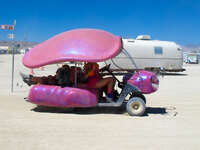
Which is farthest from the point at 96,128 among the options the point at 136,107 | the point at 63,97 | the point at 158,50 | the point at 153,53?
the point at 158,50

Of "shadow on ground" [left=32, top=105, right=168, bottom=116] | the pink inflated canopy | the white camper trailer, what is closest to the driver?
"shadow on ground" [left=32, top=105, right=168, bottom=116]

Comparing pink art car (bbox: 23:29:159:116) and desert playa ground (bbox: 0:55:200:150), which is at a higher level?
pink art car (bbox: 23:29:159:116)

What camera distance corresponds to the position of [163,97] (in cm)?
1055

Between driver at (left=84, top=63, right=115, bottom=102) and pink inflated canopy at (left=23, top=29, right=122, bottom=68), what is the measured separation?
2.31 feet

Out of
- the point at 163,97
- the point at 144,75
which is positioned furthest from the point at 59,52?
the point at 163,97

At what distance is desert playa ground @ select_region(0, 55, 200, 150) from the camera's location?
479cm

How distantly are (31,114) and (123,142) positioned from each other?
2907 millimetres

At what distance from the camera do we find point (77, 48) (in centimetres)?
693

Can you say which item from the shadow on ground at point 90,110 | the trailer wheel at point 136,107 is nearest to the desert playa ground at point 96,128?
the shadow on ground at point 90,110

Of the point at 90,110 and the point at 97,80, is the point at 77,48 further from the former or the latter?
the point at 90,110

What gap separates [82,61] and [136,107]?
1897 mm

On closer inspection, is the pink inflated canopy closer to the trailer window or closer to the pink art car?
the pink art car

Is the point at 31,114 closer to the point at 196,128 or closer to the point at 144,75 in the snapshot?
the point at 144,75

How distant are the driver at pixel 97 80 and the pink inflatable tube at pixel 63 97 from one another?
32 centimetres
